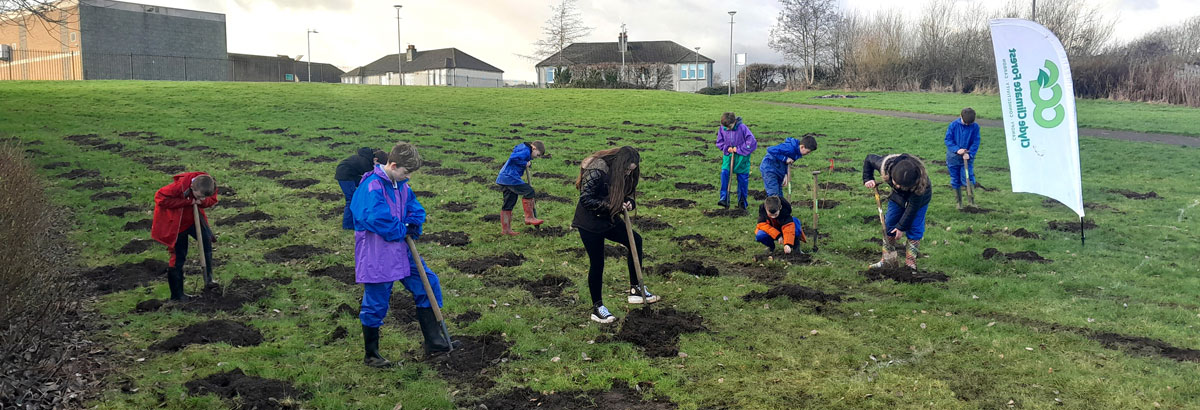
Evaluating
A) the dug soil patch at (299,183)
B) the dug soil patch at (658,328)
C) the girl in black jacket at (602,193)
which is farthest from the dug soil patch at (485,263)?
the dug soil patch at (299,183)

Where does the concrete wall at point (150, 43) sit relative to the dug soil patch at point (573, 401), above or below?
above

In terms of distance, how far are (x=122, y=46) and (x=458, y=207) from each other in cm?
4907

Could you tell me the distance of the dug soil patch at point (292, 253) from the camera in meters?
9.88

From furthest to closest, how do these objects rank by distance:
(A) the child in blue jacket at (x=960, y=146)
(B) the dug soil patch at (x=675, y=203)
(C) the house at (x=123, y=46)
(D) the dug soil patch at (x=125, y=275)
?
1. (C) the house at (x=123, y=46)
2. (B) the dug soil patch at (x=675, y=203)
3. (A) the child in blue jacket at (x=960, y=146)
4. (D) the dug soil patch at (x=125, y=275)

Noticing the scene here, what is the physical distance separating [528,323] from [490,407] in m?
1.93

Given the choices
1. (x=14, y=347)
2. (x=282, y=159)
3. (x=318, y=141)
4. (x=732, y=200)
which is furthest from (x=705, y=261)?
(x=318, y=141)

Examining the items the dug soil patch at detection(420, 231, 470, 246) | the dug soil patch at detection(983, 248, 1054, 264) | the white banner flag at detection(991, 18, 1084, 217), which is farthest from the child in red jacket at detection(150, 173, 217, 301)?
the white banner flag at detection(991, 18, 1084, 217)

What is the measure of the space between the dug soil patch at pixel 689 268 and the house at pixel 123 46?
166ft

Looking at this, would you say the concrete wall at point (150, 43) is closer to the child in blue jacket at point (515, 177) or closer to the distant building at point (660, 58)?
the distant building at point (660, 58)

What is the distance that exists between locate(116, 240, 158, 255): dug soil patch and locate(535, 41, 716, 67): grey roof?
200 ft

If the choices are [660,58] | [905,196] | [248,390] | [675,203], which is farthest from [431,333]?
[660,58]

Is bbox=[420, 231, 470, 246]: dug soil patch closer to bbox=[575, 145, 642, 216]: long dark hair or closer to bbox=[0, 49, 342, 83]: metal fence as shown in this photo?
bbox=[575, 145, 642, 216]: long dark hair

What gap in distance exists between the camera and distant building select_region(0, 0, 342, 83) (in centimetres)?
4825

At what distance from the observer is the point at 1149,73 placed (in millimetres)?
32719
